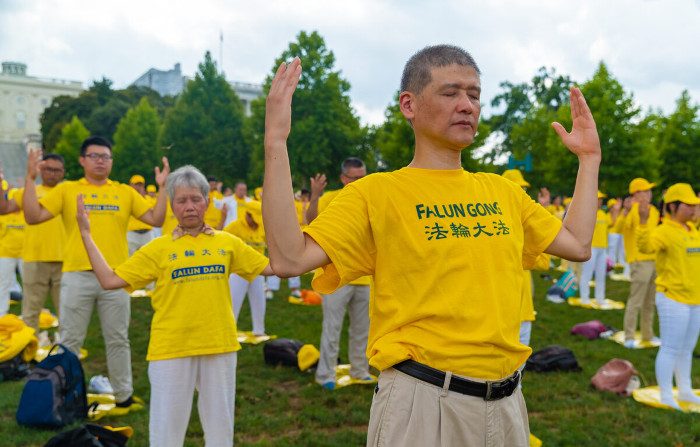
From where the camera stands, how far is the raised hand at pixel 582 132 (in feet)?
8.64

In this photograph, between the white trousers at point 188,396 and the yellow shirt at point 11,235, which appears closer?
the white trousers at point 188,396

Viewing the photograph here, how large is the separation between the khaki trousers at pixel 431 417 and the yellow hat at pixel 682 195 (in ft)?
18.2

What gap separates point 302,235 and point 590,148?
139 centimetres

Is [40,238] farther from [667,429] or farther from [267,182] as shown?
[667,429]

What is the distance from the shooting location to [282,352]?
8.20 m

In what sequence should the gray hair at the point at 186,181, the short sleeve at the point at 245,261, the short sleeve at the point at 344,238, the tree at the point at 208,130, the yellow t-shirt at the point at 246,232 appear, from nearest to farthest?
the short sleeve at the point at 344,238 < the gray hair at the point at 186,181 < the short sleeve at the point at 245,261 < the yellow t-shirt at the point at 246,232 < the tree at the point at 208,130

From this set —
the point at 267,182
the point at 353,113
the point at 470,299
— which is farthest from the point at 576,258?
the point at 353,113

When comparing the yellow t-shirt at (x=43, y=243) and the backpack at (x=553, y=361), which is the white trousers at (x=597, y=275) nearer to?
the backpack at (x=553, y=361)

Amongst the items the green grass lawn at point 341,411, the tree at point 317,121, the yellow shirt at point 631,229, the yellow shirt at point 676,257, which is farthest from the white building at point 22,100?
the yellow shirt at point 676,257

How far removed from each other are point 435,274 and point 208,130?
141 ft

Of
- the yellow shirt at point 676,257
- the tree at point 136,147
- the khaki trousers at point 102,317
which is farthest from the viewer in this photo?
the tree at point 136,147

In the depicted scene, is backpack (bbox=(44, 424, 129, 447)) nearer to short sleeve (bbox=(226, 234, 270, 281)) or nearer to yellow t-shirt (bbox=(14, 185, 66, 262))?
short sleeve (bbox=(226, 234, 270, 281))

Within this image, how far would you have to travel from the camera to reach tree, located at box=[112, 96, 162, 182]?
49281 mm

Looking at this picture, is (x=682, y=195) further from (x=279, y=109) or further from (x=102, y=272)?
(x=279, y=109)
